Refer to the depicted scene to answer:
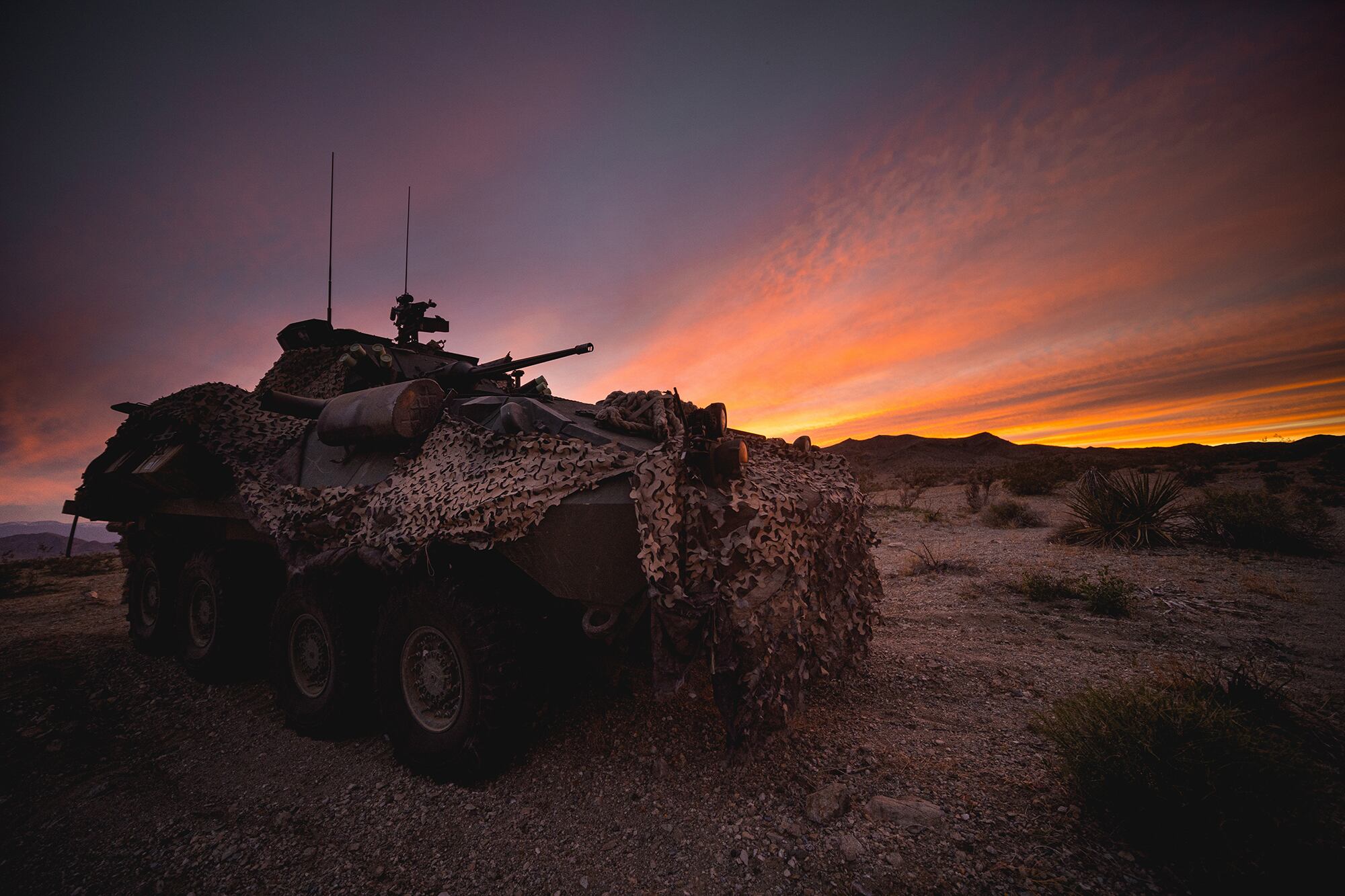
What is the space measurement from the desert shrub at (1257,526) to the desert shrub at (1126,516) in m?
0.40

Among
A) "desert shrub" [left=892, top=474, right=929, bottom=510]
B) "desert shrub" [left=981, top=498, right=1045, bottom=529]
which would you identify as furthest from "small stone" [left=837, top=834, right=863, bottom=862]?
"desert shrub" [left=892, top=474, right=929, bottom=510]

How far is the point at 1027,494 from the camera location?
16922 mm

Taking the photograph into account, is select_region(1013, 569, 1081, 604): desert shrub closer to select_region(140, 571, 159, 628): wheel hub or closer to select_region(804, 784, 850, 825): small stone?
select_region(804, 784, 850, 825): small stone

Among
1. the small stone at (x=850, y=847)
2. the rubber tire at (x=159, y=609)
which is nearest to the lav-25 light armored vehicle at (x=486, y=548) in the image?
the small stone at (x=850, y=847)

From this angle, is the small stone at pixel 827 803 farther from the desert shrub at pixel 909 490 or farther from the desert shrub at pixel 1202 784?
the desert shrub at pixel 909 490

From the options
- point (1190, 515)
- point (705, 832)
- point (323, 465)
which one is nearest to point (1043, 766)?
point (705, 832)

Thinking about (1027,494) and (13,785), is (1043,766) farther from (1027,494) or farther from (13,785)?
(1027,494)

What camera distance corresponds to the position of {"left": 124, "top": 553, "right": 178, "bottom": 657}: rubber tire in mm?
5340

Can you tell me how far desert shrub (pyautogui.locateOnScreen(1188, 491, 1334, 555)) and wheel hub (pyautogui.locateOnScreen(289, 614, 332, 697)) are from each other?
11294 millimetres

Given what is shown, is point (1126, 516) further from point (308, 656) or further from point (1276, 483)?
point (1276, 483)

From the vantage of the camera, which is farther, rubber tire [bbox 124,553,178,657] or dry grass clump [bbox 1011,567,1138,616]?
rubber tire [bbox 124,553,178,657]

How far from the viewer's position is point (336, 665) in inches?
138

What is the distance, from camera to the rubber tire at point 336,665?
11.5ft

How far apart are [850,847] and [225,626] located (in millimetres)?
5180
